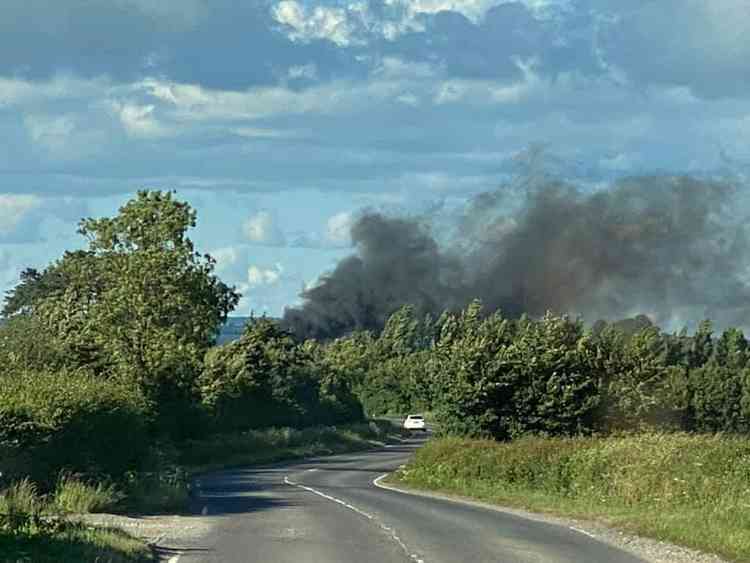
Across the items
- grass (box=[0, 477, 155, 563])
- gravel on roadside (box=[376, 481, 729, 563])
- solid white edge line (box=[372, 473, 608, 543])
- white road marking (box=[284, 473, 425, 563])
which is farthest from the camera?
solid white edge line (box=[372, 473, 608, 543])

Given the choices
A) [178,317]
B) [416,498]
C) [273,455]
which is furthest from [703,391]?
[416,498]

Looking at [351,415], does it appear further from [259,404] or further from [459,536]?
[459,536]

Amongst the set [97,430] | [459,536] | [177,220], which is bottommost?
[459,536]

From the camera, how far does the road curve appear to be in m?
22.8

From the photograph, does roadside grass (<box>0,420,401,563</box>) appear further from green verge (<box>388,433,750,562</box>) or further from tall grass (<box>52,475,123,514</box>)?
green verge (<box>388,433,750,562</box>)

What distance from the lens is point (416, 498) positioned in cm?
4191

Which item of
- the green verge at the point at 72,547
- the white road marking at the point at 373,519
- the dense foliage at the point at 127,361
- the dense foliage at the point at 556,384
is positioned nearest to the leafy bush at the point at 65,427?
the dense foliage at the point at 127,361

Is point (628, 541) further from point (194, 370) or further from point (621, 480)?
point (194, 370)

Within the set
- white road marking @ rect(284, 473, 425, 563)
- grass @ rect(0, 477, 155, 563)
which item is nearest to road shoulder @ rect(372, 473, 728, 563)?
white road marking @ rect(284, 473, 425, 563)

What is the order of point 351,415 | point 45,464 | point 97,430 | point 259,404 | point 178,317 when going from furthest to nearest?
1. point 351,415
2. point 259,404
3. point 178,317
4. point 97,430
5. point 45,464

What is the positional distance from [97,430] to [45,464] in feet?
9.45

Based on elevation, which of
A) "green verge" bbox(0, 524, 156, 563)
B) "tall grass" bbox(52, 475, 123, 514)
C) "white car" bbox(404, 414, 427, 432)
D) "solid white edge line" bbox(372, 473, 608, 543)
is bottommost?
"solid white edge line" bbox(372, 473, 608, 543)

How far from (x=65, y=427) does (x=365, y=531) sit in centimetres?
824

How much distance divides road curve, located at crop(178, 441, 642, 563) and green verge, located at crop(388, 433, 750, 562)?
1.77 metres
